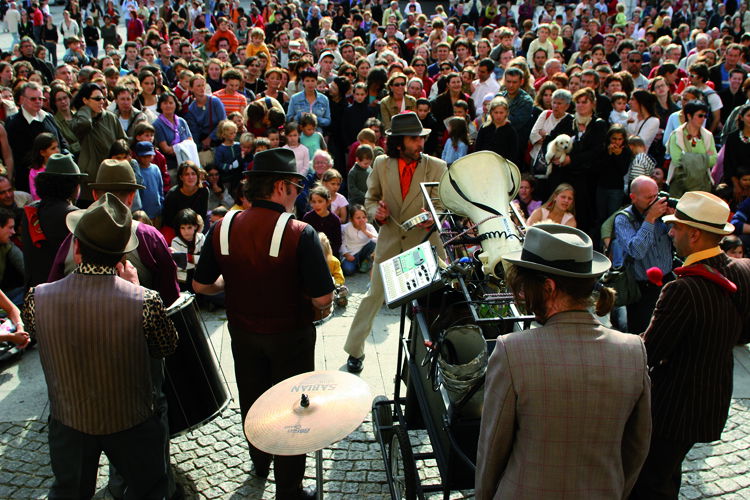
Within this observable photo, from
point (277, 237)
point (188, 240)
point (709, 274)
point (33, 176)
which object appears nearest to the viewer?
point (709, 274)

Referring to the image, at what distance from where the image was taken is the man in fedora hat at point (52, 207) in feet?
14.2

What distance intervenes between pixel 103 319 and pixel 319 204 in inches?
172

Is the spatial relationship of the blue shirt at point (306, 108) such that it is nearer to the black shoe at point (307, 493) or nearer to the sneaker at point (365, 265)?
the sneaker at point (365, 265)

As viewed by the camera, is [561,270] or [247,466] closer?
[561,270]

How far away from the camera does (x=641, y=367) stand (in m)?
2.26

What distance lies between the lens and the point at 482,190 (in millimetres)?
3652

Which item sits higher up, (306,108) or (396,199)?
(306,108)

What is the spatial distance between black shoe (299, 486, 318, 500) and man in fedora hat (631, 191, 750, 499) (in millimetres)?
1858

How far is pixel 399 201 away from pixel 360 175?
3.15 meters

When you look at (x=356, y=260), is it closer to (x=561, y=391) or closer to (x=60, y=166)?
Result: (x=60, y=166)

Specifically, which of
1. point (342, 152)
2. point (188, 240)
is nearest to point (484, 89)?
point (342, 152)

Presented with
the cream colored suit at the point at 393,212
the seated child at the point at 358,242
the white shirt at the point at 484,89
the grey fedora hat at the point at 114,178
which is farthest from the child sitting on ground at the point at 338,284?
the white shirt at the point at 484,89

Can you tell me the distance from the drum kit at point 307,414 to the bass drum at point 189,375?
3.09ft

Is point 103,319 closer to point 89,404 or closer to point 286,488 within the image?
point 89,404
